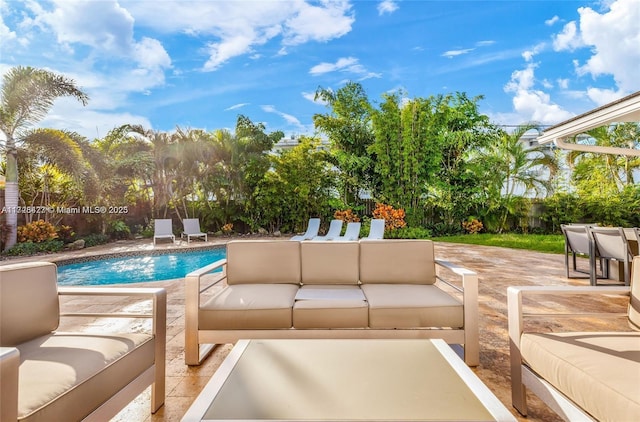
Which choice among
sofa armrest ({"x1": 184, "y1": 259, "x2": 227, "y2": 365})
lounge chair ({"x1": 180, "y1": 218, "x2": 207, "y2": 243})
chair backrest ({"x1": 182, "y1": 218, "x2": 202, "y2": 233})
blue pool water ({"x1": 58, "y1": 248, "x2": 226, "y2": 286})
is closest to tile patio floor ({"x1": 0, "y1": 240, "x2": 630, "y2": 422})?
sofa armrest ({"x1": 184, "y1": 259, "x2": 227, "y2": 365})

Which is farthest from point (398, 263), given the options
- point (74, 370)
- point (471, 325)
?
point (74, 370)

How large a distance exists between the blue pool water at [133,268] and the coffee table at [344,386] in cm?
541

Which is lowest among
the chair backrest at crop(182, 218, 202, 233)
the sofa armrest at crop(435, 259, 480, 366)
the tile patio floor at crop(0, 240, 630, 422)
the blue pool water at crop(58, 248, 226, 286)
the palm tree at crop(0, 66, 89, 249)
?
the blue pool water at crop(58, 248, 226, 286)

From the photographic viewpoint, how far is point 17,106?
841 cm

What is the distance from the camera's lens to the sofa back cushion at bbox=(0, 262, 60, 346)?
58.6 inches

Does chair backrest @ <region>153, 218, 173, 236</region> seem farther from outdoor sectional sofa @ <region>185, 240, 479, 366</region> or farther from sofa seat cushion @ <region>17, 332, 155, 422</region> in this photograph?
sofa seat cushion @ <region>17, 332, 155, 422</region>

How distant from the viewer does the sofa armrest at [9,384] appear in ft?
3.16

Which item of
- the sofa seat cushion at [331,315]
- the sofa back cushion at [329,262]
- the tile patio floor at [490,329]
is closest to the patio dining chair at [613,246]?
the tile patio floor at [490,329]

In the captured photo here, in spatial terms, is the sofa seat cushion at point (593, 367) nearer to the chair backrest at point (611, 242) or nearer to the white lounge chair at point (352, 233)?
the chair backrest at point (611, 242)

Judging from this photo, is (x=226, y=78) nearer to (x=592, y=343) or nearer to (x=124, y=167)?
(x=124, y=167)

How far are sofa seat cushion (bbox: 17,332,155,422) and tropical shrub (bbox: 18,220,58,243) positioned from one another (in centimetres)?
942

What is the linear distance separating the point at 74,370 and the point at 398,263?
2235 mm

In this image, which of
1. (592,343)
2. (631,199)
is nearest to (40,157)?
(592,343)

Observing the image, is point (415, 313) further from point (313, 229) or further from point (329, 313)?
point (313, 229)
